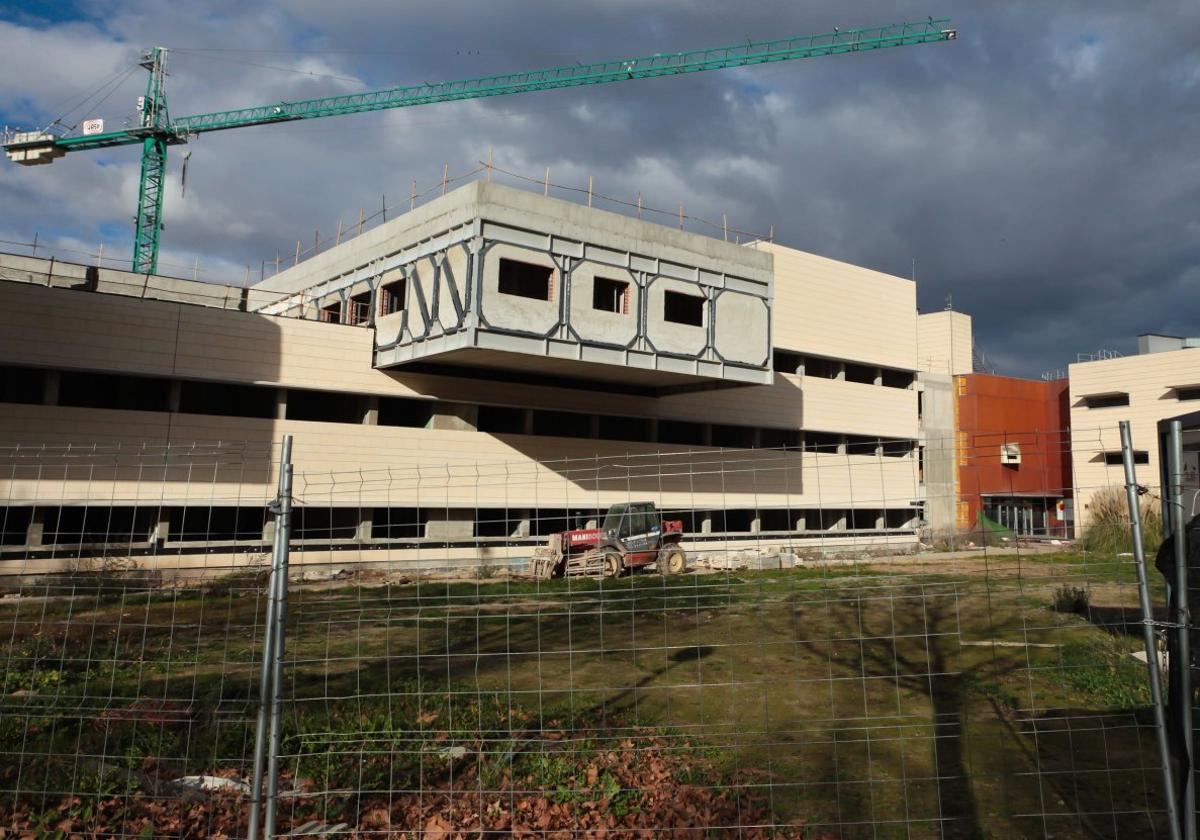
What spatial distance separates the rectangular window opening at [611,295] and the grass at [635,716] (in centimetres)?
1316

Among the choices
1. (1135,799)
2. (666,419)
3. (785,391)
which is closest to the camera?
(1135,799)

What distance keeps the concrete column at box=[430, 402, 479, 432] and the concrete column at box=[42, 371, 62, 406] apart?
33.9 feet

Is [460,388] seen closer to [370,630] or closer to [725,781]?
[370,630]

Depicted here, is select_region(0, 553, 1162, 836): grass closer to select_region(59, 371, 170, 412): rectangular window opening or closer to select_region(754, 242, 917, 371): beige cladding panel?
select_region(59, 371, 170, 412): rectangular window opening

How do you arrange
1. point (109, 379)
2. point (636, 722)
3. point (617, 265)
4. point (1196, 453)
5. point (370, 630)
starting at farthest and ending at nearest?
1. point (617, 265)
2. point (109, 379)
3. point (370, 630)
4. point (636, 722)
5. point (1196, 453)

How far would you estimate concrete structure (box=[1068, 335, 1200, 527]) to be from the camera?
41500 mm

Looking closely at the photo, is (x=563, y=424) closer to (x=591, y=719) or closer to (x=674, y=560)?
(x=674, y=560)

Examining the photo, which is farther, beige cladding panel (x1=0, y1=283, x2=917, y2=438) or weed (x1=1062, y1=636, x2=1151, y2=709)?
beige cladding panel (x1=0, y1=283, x2=917, y2=438)

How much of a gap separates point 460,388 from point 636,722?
65.3 ft

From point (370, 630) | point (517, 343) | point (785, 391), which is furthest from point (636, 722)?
point (785, 391)

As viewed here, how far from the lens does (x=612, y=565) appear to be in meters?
23.3

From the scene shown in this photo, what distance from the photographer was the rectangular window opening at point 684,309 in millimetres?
27978

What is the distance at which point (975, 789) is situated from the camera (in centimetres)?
688

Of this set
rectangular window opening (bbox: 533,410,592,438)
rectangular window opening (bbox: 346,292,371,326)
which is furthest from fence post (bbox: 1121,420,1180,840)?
rectangular window opening (bbox: 346,292,371,326)
